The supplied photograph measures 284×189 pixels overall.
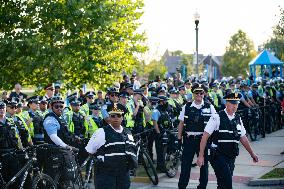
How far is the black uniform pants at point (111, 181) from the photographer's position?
7164mm

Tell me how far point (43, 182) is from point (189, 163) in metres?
2.89

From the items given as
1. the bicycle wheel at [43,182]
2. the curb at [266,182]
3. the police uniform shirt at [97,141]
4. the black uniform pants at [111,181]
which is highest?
the police uniform shirt at [97,141]

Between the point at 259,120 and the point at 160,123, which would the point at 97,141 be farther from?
the point at 259,120

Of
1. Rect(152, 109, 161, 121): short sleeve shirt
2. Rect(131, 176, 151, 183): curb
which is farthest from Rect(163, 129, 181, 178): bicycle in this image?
Rect(131, 176, 151, 183): curb

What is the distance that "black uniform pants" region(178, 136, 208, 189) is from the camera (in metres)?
9.89

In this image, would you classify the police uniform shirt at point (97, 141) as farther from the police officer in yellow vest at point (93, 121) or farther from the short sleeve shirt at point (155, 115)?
the short sleeve shirt at point (155, 115)

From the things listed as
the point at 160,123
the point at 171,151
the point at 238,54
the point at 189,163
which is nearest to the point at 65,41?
the point at 160,123

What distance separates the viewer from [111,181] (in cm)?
717

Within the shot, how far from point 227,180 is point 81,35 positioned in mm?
11783

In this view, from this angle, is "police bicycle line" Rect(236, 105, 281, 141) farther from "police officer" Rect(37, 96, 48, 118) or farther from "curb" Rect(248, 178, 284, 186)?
"police officer" Rect(37, 96, 48, 118)

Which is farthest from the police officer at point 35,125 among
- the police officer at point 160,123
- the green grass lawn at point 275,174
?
the green grass lawn at point 275,174

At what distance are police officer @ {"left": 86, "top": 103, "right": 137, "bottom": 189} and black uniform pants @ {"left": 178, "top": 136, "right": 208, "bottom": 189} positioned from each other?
111 inches

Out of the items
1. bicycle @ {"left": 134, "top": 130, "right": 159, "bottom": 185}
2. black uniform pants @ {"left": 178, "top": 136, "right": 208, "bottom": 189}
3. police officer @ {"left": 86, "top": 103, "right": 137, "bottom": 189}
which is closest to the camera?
police officer @ {"left": 86, "top": 103, "right": 137, "bottom": 189}

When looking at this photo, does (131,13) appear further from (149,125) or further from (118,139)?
(118,139)
